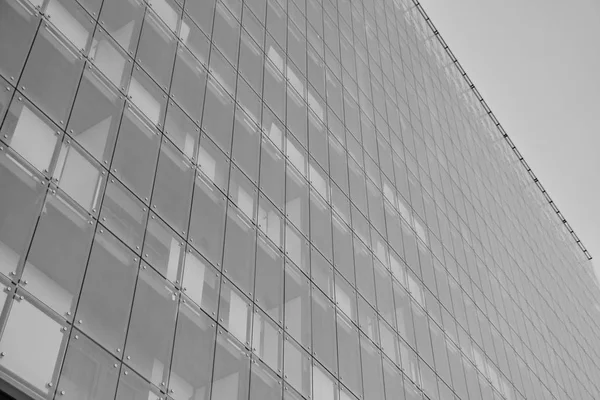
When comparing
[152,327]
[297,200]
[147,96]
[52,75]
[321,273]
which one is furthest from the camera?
[297,200]

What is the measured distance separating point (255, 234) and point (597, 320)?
40.3m

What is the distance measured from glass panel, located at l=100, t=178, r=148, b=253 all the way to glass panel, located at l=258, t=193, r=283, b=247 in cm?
459

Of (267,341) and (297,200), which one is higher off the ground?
(297,200)

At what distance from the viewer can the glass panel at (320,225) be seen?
22250mm

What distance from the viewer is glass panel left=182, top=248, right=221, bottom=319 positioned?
631 inches

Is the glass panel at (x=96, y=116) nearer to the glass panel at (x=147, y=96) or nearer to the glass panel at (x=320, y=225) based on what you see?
the glass panel at (x=147, y=96)

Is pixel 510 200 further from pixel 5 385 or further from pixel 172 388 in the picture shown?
pixel 5 385

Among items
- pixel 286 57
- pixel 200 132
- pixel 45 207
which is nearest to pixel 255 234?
pixel 200 132

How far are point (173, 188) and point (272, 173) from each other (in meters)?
4.82

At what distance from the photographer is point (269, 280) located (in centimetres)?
1883

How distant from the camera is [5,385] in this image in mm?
11188

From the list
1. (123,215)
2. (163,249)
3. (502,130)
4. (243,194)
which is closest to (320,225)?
(243,194)

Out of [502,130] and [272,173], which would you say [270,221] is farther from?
[502,130]

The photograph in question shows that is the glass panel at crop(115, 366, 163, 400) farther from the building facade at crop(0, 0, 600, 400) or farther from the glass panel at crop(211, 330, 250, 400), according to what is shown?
the glass panel at crop(211, 330, 250, 400)
